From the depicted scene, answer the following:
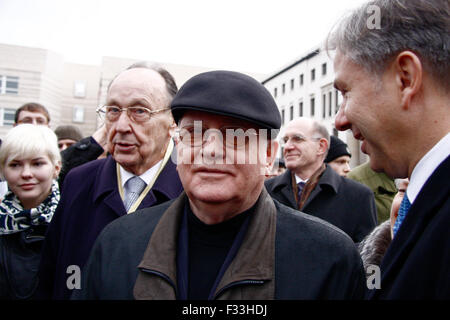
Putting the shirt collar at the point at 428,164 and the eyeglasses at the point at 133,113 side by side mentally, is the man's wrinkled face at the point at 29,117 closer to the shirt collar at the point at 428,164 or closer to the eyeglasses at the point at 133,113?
the eyeglasses at the point at 133,113

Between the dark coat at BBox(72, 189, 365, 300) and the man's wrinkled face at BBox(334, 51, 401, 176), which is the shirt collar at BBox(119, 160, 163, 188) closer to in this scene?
the dark coat at BBox(72, 189, 365, 300)

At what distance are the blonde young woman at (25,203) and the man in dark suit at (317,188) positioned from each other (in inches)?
95.5

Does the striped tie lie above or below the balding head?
below

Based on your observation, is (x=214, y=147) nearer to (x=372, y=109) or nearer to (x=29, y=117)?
(x=372, y=109)

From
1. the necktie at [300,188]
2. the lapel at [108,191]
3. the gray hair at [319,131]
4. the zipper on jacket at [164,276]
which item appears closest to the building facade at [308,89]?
the gray hair at [319,131]

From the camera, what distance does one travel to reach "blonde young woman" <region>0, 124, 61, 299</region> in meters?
2.40

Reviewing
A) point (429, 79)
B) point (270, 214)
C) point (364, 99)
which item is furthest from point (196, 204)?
point (429, 79)

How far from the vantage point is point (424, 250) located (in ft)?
3.81

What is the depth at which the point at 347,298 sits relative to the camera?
1.39m

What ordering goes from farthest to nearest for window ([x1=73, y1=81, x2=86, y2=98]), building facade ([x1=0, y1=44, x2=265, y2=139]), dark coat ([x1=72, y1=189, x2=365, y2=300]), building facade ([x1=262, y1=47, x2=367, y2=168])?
window ([x1=73, y1=81, x2=86, y2=98]), building facade ([x1=262, y1=47, x2=367, y2=168]), building facade ([x1=0, y1=44, x2=265, y2=139]), dark coat ([x1=72, y1=189, x2=365, y2=300])

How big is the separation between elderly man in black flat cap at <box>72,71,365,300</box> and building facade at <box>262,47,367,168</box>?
27614 mm

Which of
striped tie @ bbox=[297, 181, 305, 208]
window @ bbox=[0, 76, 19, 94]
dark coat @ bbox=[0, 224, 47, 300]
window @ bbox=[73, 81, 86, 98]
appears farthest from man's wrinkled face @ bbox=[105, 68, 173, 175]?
window @ bbox=[73, 81, 86, 98]

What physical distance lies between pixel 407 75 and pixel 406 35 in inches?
5.6
